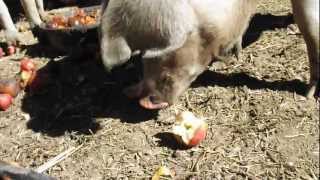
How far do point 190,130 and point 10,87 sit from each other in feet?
5.46

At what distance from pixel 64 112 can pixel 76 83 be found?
388 millimetres

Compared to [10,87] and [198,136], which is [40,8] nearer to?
[10,87]

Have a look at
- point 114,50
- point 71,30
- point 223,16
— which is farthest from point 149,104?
point 71,30

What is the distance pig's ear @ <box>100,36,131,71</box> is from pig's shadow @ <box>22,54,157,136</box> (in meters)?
0.59

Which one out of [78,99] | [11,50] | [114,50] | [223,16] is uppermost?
[223,16]

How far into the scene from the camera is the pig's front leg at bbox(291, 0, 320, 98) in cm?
366

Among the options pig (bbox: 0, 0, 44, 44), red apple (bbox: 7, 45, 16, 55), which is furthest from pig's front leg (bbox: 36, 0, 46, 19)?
red apple (bbox: 7, 45, 16, 55)

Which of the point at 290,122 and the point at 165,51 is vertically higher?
the point at 165,51

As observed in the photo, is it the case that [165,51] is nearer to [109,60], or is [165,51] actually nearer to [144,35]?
[144,35]

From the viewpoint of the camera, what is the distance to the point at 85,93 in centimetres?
472

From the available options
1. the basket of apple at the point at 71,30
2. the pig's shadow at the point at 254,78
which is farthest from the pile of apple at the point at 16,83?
the pig's shadow at the point at 254,78

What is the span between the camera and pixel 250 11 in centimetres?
384

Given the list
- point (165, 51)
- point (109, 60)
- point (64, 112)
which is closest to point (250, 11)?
point (165, 51)

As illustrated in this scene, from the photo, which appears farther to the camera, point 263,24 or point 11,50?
point 11,50
